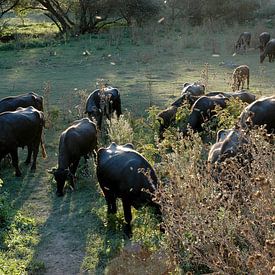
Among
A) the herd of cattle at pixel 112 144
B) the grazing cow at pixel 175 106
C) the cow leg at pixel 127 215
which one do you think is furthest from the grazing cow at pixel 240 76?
the cow leg at pixel 127 215

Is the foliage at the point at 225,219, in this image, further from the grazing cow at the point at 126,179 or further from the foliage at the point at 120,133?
the foliage at the point at 120,133

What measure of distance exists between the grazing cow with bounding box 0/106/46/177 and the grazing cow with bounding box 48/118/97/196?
0.96 m

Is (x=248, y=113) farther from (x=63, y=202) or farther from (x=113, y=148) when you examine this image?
(x=63, y=202)

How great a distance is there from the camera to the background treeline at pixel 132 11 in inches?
1291

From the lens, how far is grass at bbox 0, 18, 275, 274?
7320 mm

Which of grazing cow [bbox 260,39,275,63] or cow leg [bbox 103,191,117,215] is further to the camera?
grazing cow [bbox 260,39,275,63]

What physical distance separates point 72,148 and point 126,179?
2469mm

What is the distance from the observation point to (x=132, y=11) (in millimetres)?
33500

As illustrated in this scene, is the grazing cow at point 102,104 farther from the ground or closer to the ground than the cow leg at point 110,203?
farther from the ground

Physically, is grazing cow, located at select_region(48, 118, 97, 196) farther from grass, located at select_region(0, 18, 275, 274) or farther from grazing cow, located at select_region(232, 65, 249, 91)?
grazing cow, located at select_region(232, 65, 249, 91)

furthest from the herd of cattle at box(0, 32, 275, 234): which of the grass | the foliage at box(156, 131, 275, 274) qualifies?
the foliage at box(156, 131, 275, 274)

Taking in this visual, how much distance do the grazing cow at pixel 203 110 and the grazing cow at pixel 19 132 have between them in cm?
313

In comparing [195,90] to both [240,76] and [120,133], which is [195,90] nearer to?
[240,76]

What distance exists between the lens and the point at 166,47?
25.8 metres
